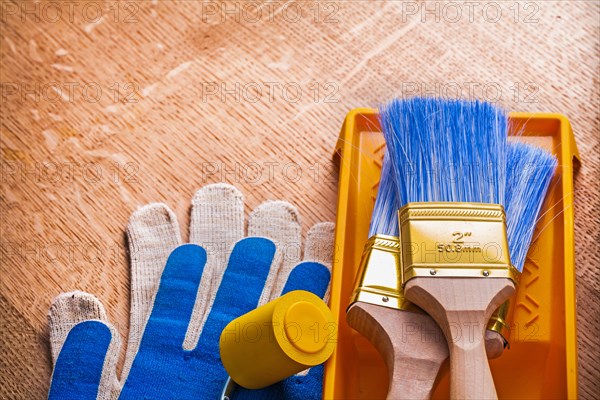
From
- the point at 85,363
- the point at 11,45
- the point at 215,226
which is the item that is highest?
the point at 11,45

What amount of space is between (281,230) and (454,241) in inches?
10.1

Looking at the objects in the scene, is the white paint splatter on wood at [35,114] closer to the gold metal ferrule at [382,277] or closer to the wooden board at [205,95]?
the wooden board at [205,95]

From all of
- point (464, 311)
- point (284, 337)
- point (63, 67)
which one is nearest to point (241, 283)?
point (284, 337)

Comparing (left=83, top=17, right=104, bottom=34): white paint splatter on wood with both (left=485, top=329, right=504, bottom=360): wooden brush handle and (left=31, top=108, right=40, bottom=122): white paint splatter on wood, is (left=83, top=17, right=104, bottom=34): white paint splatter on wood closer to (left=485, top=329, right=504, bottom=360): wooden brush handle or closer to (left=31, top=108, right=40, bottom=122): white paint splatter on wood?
(left=31, top=108, right=40, bottom=122): white paint splatter on wood

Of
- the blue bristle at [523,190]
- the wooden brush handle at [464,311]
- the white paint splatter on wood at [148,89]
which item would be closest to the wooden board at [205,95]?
the white paint splatter on wood at [148,89]

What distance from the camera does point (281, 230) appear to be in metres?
0.91

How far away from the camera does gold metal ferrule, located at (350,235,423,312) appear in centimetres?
73

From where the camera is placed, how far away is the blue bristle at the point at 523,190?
0.77m

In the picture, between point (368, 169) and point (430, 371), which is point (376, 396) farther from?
point (368, 169)

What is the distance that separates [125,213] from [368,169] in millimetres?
303

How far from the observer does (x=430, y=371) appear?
0.71 metres

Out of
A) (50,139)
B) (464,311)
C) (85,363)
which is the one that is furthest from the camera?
(50,139)

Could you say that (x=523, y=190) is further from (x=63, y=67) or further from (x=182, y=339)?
(x=63, y=67)

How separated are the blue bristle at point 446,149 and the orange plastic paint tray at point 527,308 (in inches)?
2.8
